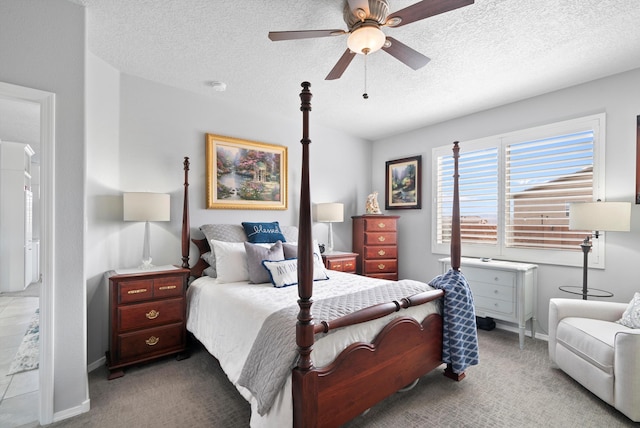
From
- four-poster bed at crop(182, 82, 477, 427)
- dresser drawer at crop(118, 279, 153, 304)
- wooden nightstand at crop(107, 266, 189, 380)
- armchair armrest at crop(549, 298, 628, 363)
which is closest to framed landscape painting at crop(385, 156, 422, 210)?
four-poster bed at crop(182, 82, 477, 427)

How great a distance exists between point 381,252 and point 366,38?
316 cm

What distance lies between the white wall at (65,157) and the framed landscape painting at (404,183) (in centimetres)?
404

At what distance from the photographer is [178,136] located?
3299 mm

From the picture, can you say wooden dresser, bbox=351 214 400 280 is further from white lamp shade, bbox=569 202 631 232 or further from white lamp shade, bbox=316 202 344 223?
white lamp shade, bbox=569 202 631 232

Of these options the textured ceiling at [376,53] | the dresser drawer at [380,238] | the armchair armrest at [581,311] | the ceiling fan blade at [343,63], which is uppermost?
the textured ceiling at [376,53]

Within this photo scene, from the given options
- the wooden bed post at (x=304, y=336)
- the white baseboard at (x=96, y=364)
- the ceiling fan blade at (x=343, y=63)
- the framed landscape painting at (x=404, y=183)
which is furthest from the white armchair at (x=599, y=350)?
the white baseboard at (x=96, y=364)

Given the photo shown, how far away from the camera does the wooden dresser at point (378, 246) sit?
4.44m

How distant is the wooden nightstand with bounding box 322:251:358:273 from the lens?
3886mm

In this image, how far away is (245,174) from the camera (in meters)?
3.77

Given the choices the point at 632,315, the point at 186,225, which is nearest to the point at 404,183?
the point at 632,315

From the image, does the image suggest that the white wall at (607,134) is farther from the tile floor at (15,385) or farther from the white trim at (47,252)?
the tile floor at (15,385)

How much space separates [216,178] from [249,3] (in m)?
2.00

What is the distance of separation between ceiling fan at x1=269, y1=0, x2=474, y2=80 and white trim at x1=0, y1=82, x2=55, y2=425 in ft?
5.02

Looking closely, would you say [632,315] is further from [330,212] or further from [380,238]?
[330,212]
